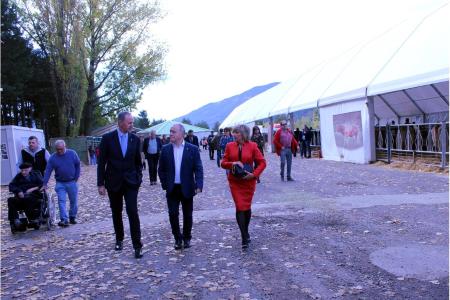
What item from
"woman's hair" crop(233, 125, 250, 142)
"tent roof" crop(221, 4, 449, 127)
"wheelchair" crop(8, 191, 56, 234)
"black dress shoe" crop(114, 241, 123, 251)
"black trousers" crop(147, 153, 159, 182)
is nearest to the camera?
"woman's hair" crop(233, 125, 250, 142)

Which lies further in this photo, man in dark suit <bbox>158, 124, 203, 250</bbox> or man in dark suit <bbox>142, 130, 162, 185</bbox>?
man in dark suit <bbox>142, 130, 162, 185</bbox>

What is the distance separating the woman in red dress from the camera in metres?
6.52

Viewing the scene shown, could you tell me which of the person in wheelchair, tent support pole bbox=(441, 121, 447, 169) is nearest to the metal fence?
tent support pole bbox=(441, 121, 447, 169)

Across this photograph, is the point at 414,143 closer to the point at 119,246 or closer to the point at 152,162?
the point at 152,162

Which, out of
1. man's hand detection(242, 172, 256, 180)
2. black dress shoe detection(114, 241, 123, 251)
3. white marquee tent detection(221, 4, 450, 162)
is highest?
white marquee tent detection(221, 4, 450, 162)


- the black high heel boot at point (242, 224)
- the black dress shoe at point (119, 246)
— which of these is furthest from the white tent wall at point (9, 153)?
the black high heel boot at point (242, 224)

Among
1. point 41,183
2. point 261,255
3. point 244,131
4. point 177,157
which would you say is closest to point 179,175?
point 177,157

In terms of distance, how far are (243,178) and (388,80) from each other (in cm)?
1312

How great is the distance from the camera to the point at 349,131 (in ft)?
68.4

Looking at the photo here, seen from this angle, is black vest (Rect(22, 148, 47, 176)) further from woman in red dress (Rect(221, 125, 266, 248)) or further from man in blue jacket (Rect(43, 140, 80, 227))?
woman in red dress (Rect(221, 125, 266, 248))

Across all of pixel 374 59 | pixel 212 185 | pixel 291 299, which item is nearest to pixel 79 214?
pixel 212 185

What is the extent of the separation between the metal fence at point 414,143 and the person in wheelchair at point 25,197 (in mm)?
12253

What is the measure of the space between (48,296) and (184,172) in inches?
95.0

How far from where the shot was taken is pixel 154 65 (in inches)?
1489
